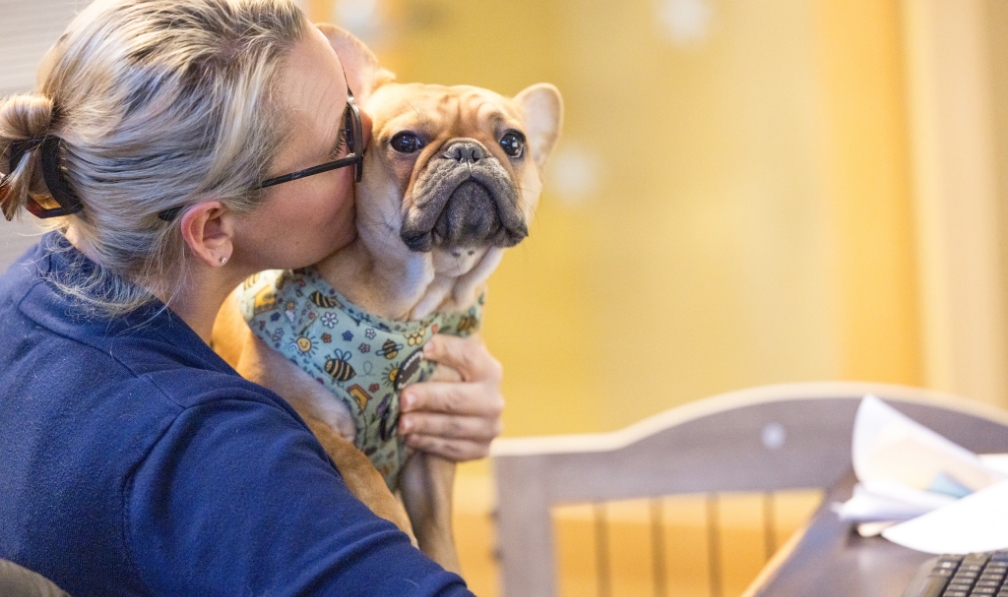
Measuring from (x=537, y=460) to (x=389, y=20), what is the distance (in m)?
1.74

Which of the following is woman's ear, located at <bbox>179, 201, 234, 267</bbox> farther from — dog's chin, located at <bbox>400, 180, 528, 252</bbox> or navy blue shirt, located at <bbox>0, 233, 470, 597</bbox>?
dog's chin, located at <bbox>400, 180, 528, 252</bbox>

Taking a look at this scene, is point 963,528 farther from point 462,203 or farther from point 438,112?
point 438,112

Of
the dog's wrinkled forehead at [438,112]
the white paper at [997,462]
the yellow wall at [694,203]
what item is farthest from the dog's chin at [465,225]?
the yellow wall at [694,203]

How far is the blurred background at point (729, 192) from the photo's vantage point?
2.18 m

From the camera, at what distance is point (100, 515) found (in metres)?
0.74

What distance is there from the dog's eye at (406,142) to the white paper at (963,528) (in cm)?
68

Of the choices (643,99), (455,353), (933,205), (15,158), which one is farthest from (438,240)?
(643,99)

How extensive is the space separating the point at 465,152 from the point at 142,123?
15.6 inches

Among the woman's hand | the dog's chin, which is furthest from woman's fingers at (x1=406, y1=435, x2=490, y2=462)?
the dog's chin

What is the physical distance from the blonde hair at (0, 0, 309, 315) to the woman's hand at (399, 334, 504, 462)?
1.19 ft

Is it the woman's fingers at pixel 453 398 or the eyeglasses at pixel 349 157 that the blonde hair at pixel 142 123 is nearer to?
the eyeglasses at pixel 349 157

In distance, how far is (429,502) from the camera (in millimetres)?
1231

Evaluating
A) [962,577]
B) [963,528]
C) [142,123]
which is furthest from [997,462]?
[142,123]

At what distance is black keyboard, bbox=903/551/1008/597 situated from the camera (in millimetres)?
789
